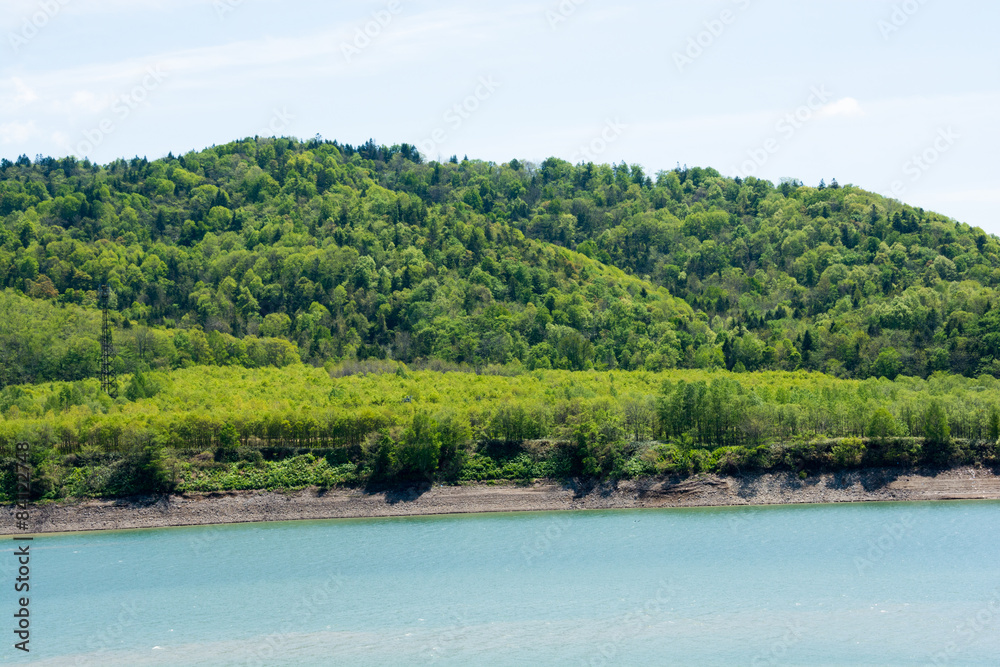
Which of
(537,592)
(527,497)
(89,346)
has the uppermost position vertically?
(89,346)

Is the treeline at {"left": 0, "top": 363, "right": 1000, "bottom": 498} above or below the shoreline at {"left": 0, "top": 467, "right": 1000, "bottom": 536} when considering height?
above

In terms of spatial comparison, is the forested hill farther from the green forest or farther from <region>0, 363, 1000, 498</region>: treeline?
<region>0, 363, 1000, 498</region>: treeline

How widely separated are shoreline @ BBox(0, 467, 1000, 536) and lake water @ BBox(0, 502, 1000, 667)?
111 inches

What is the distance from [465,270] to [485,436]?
61.5 meters

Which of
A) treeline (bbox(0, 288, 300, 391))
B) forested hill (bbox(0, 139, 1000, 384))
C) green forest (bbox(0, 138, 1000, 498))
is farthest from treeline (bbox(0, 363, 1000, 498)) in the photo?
forested hill (bbox(0, 139, 1000, 384))

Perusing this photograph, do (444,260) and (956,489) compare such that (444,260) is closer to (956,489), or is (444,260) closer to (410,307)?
(410,307)

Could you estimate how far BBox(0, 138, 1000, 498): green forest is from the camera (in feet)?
217

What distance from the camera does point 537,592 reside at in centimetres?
4262

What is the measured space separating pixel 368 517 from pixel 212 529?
921 centimetres

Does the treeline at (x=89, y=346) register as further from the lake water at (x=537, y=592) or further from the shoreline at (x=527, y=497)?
the lake water at (x=537, y=592)

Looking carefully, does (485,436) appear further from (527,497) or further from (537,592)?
(537,592)

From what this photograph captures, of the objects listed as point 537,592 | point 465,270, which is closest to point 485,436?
point 537,592

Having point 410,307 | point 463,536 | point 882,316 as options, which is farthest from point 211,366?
point 882,316

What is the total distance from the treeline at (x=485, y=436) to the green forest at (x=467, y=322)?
194 millimetres
